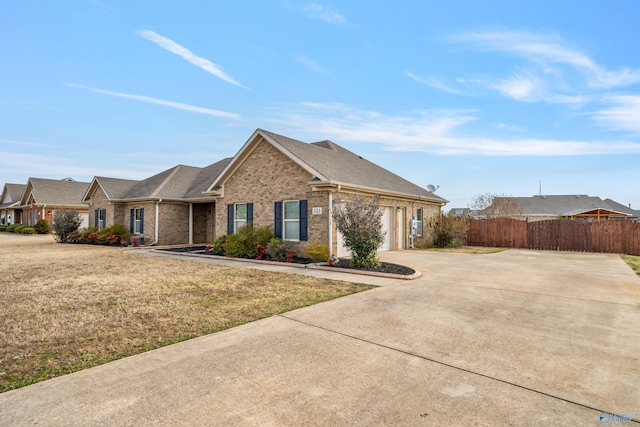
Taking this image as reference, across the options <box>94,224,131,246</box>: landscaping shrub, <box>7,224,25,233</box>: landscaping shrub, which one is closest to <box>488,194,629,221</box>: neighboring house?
<box>94,224,131,246</box>: landscaping shrub

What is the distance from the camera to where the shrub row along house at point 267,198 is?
13281 mm

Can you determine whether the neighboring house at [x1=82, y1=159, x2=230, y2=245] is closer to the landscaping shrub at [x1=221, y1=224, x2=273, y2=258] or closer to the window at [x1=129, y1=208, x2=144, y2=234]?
the window at [x1=129, y1=208, x2=144, y2=234]

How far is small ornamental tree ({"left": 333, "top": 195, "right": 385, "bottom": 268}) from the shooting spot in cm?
1058

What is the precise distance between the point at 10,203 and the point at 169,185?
122 feet

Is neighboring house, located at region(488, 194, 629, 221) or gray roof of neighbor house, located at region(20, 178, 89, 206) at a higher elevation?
gray roof of neighbor house, located at region(20, 178, 89, 206)

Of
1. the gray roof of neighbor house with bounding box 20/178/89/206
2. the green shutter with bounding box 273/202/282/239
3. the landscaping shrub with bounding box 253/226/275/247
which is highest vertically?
the gray roof of neighbor house with bounding box 20/178/89/206

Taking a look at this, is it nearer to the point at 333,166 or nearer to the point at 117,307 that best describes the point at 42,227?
the point at 333,166

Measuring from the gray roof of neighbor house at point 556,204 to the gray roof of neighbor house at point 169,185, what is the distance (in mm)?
37269

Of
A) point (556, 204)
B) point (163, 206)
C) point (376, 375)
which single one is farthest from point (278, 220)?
point (556, 204)

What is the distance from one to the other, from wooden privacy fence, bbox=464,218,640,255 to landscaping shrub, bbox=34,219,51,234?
1533 inches

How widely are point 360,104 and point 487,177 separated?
2232 cm

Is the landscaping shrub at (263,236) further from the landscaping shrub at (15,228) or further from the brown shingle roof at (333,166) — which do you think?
the landscaping shrub at (15,228)

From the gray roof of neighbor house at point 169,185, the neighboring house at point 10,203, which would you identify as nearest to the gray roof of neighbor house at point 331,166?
the gray roof of neighbor house at point 169,185

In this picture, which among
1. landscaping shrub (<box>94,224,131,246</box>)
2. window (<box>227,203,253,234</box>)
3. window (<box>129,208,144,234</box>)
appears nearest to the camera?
window (<box>227,203,253,234</box>)
